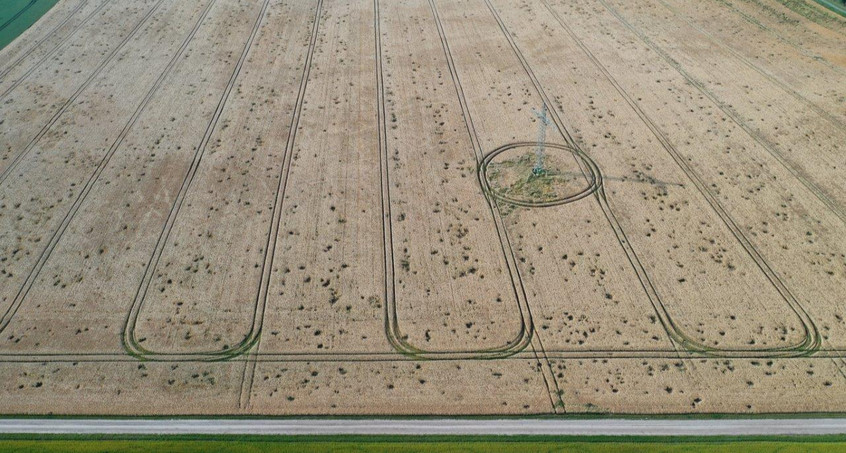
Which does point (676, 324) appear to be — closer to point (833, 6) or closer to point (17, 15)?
point (833, 6)

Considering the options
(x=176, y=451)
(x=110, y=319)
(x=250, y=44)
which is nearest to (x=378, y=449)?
(x=176, y=451)

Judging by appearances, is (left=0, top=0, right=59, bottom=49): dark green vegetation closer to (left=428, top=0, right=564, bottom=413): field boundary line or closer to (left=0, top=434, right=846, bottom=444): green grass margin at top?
(left=428, top=0, right=564, bottom=413): field boundary line

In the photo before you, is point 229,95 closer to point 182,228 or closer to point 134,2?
point 182,228

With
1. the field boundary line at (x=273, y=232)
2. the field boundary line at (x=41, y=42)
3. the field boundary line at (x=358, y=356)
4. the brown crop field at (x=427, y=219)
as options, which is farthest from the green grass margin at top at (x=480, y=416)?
the field boundary line at (x=41, y=42)

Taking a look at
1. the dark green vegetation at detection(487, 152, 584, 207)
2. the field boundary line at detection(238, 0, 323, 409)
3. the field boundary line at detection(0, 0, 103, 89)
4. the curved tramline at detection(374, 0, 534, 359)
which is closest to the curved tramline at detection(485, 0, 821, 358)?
the dark green vegetation at detection(487, 152, 584, 207)

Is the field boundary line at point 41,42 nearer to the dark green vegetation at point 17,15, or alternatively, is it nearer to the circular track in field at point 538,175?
the dark green vegetation at point 17,15
